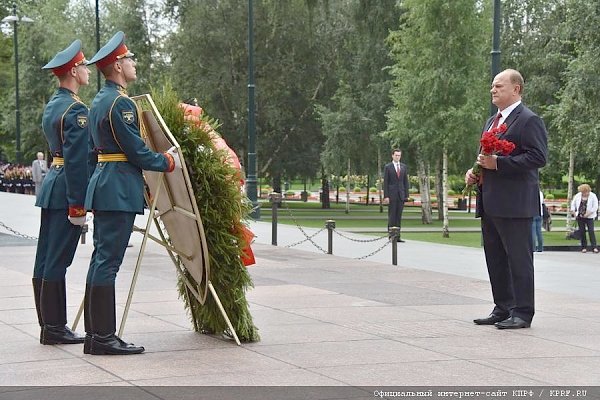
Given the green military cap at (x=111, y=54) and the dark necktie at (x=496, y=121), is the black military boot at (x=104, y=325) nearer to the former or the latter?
the green military cap at (x=111, y=54)

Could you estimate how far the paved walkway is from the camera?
6.68 m

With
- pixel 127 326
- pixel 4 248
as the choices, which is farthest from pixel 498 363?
pixel 4 248

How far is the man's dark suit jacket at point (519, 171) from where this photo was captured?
8.76 metres

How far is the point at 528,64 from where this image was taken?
125 feet

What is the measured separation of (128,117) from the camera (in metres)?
7.40

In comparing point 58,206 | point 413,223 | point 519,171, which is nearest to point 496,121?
point 519,171

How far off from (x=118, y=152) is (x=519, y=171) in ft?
10.8

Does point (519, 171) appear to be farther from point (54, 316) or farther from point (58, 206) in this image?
point (54, 316)

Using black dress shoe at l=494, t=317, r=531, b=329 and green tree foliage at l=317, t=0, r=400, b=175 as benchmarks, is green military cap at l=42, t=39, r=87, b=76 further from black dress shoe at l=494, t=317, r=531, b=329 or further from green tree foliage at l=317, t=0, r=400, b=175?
green tree foliage at l=317, t=0, r=400, b=175

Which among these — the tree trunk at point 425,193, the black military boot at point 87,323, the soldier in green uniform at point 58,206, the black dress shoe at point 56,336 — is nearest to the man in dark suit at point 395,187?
the soldier in green uniform at point 58,206

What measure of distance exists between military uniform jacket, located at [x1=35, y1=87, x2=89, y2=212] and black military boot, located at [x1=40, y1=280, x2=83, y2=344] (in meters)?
0.62

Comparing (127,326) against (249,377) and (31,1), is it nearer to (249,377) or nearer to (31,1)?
(249,377)

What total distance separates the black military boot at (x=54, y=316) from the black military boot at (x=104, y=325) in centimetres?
58

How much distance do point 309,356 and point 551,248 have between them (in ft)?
60.4
